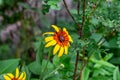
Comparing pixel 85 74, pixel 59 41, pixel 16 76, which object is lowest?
pixel 85 74

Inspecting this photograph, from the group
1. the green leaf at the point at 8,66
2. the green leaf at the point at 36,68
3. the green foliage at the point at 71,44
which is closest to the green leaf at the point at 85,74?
the green foliage at the point at 71,44

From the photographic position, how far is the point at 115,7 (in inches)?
80.4

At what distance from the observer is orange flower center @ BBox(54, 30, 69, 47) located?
1713mm

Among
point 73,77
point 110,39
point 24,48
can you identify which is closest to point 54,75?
point 73,77

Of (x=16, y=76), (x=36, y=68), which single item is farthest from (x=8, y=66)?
(x=16, y=76)

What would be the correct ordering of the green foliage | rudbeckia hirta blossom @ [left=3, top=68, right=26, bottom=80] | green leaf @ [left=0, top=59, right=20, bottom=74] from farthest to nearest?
green leaf @ [left=0, top=59, right=20, bottom=74] < the green foliage < rudbeckia hirta blossom @ [left=3, top=68, right=26, bottom=80]

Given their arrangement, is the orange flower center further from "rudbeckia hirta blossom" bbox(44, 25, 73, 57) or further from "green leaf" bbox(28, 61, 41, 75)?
"green leaf" bbox(28, 61, 41, 75)

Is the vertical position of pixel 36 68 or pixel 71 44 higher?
pixel 71 44

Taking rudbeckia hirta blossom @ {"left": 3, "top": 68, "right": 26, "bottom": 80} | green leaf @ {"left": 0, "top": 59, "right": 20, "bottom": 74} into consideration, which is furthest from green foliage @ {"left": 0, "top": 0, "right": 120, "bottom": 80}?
rudbeckia hirta blossom @ {"left": 3, "top": 68, "right": 26, "bottom": 80}

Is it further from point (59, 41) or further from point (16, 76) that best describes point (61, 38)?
point (16, 76)

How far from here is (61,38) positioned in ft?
5.65

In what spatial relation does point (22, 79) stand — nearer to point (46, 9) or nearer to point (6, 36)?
point (46, 9)

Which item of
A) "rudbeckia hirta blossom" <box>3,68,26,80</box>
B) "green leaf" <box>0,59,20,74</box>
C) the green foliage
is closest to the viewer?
"rudbeckia hirta blossom" <box>3,68,26,80</box>

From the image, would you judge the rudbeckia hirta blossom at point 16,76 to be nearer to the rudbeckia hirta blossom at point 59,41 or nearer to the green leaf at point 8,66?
→ the rudbeckia hirta blossom at point 59,41
